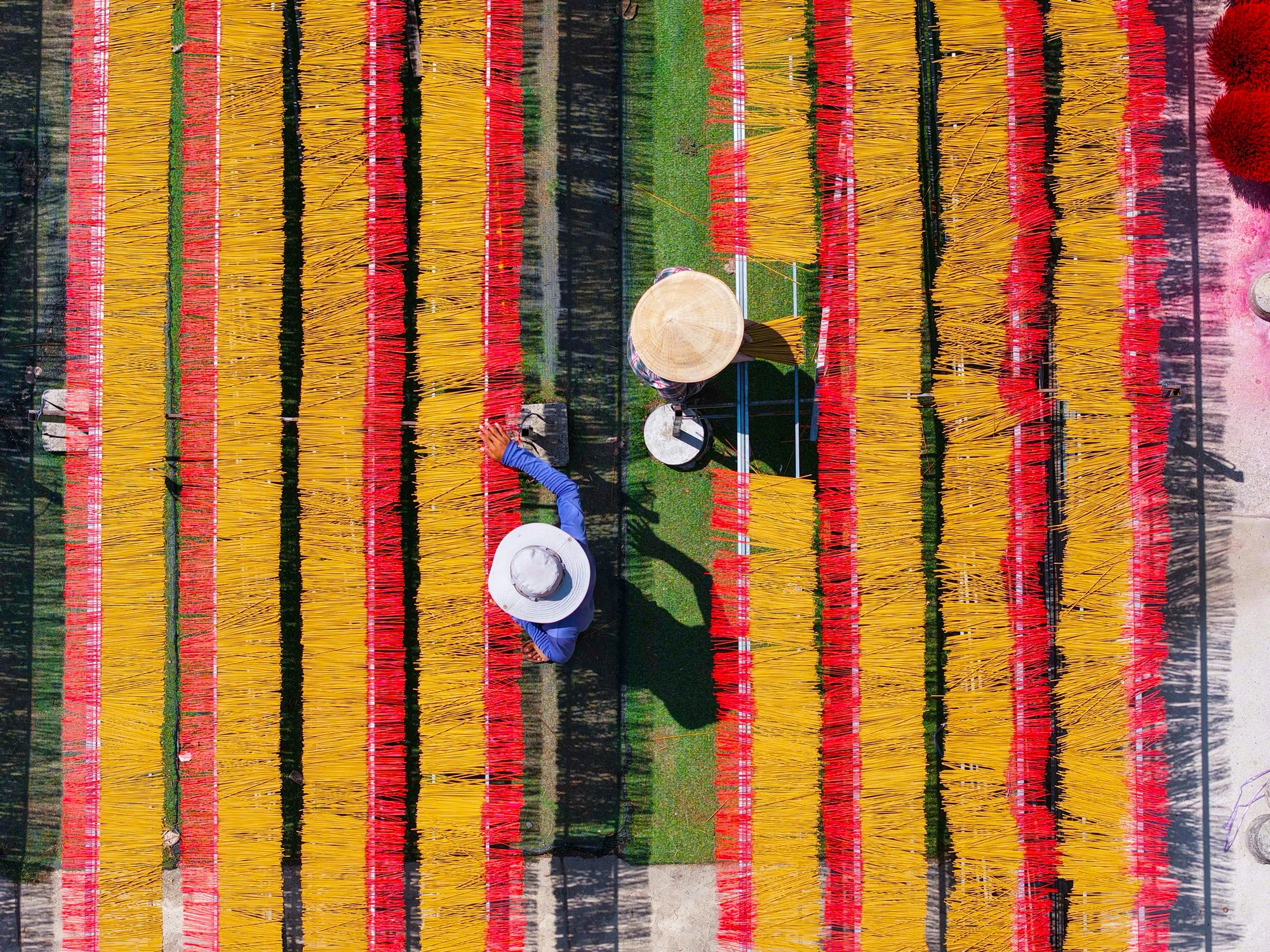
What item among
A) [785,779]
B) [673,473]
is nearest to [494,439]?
[673,473]

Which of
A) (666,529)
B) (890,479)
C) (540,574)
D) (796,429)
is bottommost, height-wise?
(540,574)

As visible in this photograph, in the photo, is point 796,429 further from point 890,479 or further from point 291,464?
point 291,464

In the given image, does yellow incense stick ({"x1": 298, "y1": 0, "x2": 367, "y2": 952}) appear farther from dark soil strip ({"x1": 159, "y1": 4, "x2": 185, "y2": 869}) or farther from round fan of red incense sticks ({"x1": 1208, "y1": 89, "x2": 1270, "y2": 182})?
round fan of red incense sticks ({"x1": 1208, "y1": 89, "x2": 1270, "y2": 182})

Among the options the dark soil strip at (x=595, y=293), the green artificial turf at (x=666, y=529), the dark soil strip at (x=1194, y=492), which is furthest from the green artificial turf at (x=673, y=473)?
the dark soil strip at (x=1194, y=492)

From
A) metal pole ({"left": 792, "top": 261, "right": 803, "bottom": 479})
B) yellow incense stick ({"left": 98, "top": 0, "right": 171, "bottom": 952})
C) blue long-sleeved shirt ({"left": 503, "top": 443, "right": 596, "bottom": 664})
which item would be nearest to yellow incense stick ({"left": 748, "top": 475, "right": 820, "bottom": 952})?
metal pole ({"left": 792, "top": 261, "right": 803, "bottom": 479})

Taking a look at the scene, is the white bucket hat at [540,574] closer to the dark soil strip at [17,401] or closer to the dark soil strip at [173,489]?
the dark soil strip at [173,489]
